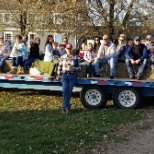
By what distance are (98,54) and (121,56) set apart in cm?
80

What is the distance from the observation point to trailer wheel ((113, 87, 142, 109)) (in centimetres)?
1109

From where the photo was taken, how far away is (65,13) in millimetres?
21750

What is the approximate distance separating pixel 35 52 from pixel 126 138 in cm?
585

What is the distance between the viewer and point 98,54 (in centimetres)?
1177

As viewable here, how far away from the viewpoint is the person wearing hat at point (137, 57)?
11.2 metres

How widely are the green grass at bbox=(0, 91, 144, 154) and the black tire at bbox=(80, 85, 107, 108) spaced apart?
0.27 metres

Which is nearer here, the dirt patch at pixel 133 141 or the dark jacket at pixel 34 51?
the dirt patch at pixel 133 141

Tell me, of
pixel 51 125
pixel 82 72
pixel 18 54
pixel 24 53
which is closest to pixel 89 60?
pixel 82 72

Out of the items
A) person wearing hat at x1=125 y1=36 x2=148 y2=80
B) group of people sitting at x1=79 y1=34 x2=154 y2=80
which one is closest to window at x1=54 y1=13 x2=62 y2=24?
group of people sitting at x1=79 y1=34 x2=154 y2=80

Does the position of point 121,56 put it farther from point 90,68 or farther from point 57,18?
point 57,18

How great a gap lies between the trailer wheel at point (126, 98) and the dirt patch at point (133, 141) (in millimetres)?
1625

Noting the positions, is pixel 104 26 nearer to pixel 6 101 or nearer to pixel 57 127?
pixel 6 101

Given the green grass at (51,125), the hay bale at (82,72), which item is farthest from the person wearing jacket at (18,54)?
the hay bale at (82,72)

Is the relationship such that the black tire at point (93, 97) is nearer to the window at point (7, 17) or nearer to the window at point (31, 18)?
the window at point (31, 18)
